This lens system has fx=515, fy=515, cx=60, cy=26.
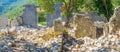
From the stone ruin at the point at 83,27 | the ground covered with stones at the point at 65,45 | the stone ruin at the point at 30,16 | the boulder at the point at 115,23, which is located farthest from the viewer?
the stone ruin at the point at 30,16

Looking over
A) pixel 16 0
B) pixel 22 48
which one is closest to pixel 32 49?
pixel 22 48

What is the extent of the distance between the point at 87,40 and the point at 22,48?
5.89m

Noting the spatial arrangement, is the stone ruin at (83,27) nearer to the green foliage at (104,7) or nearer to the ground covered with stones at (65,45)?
the ground covered with stones at (65,45)

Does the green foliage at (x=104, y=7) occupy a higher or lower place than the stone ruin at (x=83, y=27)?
lower

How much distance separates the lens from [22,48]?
92.7ft

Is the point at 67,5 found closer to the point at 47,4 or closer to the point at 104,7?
the point at 47,4

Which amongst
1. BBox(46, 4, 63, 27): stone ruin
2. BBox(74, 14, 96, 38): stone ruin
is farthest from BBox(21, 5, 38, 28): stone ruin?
BBox(74, 14, 96, 38): stone ruin

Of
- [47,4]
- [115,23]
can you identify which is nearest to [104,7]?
[47,4]

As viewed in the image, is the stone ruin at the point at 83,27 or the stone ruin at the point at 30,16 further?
the stone ruin at the point at 30,16

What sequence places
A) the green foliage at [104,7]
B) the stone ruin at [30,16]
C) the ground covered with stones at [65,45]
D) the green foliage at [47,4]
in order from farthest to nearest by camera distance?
the stone ruin at [30,16] → the green foliage at [104,7] → the green foliage at [47,4] → the ground covered with stones at [65,45]

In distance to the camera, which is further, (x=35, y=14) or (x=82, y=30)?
(x=35, y=14)

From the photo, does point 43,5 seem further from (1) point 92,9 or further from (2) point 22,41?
(2) point 22,41

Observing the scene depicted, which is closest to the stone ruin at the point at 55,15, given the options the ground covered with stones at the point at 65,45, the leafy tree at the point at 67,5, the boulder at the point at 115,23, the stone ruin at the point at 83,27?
the leafy tree at the point at 67,5

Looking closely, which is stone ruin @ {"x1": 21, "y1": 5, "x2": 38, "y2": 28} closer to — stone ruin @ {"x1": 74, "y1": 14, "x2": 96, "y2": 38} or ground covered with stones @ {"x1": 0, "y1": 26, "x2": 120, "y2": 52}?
stone ruin @ {"x1": 74, "y1": 14, "x2": 96, "y2": 38}
